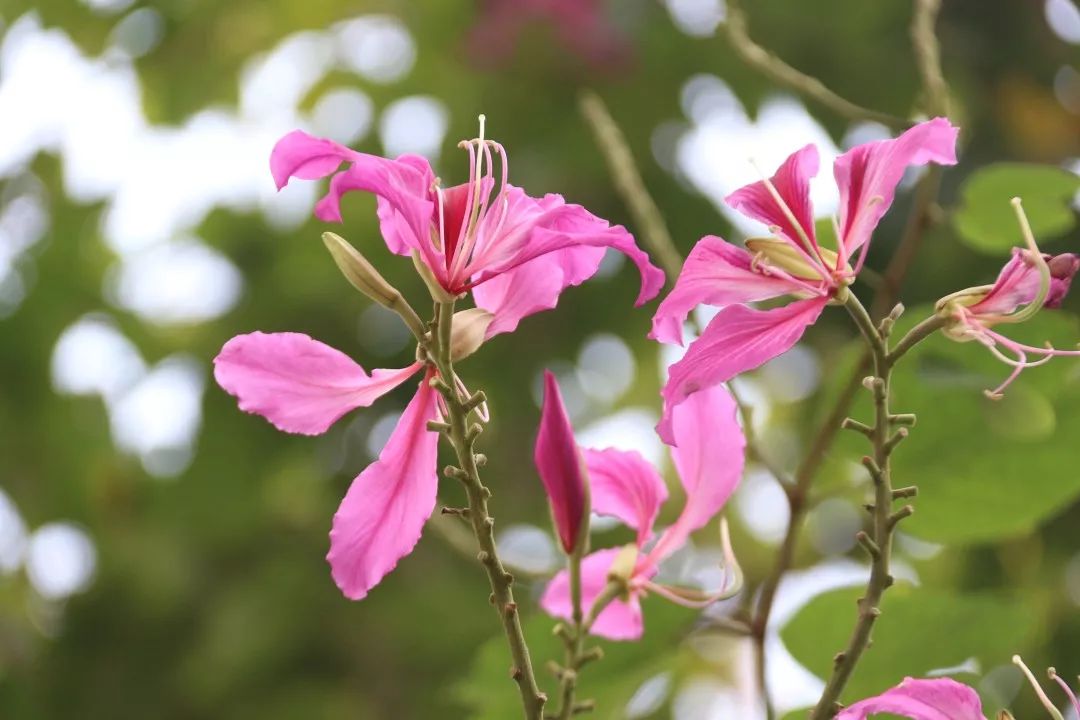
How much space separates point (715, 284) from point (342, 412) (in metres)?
0.14

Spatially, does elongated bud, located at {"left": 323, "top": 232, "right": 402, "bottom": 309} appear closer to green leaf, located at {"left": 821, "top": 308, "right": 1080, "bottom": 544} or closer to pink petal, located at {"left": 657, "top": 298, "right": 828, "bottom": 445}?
pink petal, located at {"left": 657, "top": 298, "right": 828, "bottom": 445}

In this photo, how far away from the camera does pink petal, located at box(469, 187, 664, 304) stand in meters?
0.40

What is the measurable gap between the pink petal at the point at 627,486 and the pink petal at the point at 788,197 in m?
0.11

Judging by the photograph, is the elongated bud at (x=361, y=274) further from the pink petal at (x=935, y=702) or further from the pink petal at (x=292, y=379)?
the pink petal at (x=935, y=702)

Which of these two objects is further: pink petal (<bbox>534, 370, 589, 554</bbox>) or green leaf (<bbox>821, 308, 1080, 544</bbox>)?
green leaf (<bbox>821, 308, 1080, 544</bbox>)

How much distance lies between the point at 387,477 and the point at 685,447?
0.38 feet

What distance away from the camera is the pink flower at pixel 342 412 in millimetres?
418

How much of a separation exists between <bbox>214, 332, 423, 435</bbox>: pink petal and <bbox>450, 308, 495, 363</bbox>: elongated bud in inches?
0.7

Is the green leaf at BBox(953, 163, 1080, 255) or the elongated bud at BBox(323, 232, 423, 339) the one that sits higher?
the elongated bud at BBox(323, 232, 423, 339)

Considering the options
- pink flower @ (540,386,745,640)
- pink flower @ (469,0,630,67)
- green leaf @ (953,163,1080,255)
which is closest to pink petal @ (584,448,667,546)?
pink flower @ (540,386,745,640)

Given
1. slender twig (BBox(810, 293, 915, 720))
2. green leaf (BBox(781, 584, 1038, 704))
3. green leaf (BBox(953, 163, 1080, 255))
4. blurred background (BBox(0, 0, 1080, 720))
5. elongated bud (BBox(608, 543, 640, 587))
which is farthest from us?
blurred background (BBox(0, 0, 1080, 720))

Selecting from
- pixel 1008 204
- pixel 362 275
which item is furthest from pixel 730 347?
pixel 1008 204

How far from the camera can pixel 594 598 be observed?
0.52m

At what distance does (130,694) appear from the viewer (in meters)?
1.57
